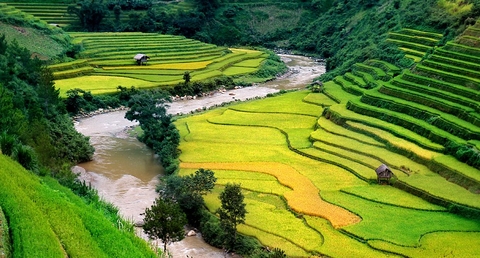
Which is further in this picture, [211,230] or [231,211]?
[211,230]

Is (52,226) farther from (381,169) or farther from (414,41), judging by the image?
(414,41)

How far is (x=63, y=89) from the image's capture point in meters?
40.3

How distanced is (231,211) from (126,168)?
11.2 meters

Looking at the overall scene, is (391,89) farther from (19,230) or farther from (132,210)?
(19,230)

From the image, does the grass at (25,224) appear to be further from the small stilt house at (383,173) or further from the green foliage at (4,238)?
the small stilt house at (383,173)

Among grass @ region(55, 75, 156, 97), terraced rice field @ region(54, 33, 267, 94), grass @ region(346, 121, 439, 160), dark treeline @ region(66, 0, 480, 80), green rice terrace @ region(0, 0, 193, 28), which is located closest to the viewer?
grass @ region(346, 121, 439, 160)

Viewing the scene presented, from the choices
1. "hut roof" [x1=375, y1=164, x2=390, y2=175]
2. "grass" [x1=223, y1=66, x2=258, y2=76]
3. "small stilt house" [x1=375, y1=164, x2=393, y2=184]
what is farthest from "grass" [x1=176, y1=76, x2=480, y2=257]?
"grass" [x1=223, y1=66, x2=258, y2=76]

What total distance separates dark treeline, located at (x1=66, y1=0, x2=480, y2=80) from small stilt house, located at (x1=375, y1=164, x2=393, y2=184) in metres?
25.7

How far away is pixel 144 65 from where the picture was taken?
50375 mm

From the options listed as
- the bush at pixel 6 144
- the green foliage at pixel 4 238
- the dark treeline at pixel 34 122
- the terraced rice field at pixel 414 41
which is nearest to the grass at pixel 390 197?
the dark treeline at pixel 34 122

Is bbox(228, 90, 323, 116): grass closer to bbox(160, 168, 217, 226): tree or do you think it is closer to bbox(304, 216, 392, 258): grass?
bbox(160, 168, 217, 226): tree

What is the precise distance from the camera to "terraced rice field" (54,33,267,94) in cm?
4450

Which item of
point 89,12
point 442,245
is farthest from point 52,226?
point 89,12

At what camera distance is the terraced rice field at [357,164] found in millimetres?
19438
